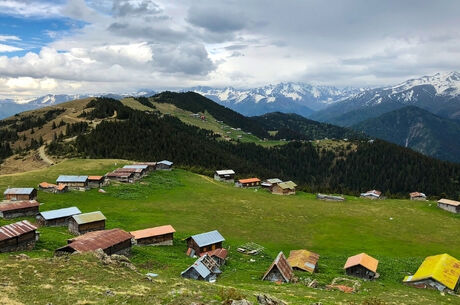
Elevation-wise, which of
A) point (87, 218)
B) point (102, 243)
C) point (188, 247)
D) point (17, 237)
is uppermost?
point (17, 237)

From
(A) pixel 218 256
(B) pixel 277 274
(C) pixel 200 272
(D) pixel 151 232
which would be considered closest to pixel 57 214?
(D) pixel 151 232

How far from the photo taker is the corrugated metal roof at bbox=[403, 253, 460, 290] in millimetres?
51406

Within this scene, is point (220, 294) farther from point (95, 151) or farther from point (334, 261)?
point (95, 151)

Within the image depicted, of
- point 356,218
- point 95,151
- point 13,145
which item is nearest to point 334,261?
point 356,218

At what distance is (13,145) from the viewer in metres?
197

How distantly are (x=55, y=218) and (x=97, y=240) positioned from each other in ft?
73.9

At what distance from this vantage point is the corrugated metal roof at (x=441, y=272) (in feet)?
169

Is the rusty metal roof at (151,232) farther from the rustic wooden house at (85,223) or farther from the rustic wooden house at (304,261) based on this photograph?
the rustic wooden house at (304,261)

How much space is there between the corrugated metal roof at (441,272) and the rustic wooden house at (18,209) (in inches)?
2846

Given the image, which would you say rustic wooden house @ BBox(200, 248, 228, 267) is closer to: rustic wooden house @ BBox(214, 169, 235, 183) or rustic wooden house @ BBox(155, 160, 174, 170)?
rustic wooden house @ BBox(155, 160, 174, 170)

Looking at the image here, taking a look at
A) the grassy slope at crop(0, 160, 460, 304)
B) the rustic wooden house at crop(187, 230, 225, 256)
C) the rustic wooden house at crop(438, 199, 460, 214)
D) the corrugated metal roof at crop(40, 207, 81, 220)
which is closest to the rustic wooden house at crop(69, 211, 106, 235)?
the grassy slope at crop(0, 160, 460, 304)

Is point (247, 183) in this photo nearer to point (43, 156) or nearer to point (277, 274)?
point (43, 156)

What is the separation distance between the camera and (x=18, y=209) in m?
70.8

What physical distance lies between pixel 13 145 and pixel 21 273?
193922mm
